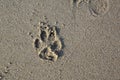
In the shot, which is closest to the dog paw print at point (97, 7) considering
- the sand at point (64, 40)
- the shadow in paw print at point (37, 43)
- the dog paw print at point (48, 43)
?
the sand at point (64, 40)

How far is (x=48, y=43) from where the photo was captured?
2652 millimetres

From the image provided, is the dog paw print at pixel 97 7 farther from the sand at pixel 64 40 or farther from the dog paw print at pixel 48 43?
the dog paw print at pixel 48 43

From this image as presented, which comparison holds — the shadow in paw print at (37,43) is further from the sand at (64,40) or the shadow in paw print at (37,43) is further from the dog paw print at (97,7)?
the dog paw print at (97,7)

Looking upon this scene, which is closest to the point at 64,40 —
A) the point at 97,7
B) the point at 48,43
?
the point at 48,43

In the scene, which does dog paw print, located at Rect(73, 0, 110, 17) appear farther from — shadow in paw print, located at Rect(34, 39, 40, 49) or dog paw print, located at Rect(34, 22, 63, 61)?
shadow in paw print, located at Rect(34, 39, 40, 49)

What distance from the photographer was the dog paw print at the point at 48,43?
2.64 metres

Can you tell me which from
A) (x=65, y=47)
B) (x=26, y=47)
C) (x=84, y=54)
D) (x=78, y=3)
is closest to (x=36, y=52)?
(x=26, y=47)

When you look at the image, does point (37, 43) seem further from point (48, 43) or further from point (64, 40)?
point (64, 40)

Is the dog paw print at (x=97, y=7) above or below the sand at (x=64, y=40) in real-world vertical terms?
above

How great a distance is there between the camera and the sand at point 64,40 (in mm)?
2609

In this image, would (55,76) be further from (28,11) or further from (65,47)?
(28,11)

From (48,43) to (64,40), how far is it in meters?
0.16

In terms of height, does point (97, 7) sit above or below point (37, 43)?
above

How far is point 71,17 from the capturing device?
105 inches
